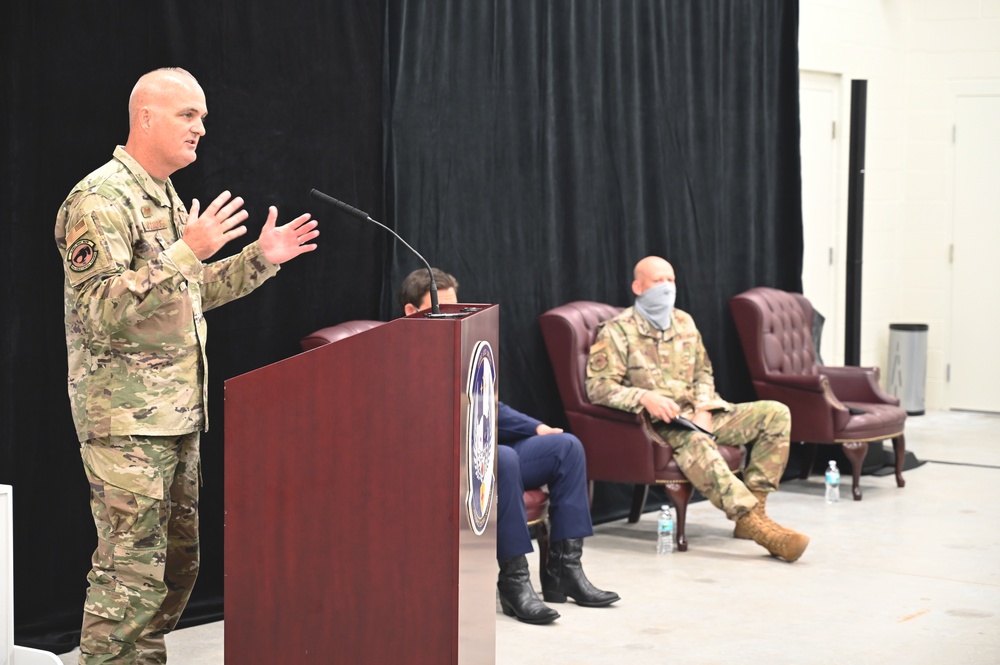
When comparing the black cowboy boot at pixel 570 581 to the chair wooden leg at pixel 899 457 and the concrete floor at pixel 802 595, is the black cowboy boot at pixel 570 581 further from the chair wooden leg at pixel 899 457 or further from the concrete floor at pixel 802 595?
the chair wooden leg at pixel 899 457

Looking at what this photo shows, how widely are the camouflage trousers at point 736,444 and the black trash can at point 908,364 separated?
391cm

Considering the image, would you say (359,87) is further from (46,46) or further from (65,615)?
(65,615)

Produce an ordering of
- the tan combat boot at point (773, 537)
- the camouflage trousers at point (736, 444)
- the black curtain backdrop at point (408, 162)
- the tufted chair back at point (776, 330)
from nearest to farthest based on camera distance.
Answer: the black curtain backdrop at point (408, 162) < the tan combat boot at point (773, 537) < the camouflage trousers at point (736, 444) < the tufted chair back at point (776, 330)

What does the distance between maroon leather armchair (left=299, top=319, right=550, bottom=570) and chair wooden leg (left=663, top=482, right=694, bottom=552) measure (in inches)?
36.0

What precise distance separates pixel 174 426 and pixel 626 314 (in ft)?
9.47

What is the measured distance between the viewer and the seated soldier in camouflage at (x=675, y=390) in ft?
16.9

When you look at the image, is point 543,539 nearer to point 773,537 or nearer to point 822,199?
point 773,537

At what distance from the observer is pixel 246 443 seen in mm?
2516

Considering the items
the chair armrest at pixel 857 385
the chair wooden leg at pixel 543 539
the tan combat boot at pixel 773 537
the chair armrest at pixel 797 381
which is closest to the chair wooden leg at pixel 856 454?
the chair armrest at pixel 797 381

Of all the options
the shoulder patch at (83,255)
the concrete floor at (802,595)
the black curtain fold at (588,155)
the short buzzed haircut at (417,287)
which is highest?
the black curtain fold at (588,155)

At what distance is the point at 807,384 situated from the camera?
6242 millimetres

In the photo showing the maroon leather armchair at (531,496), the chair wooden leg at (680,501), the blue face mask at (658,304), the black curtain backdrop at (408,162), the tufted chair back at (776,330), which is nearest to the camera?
the black curtain backdrop at (408,162)

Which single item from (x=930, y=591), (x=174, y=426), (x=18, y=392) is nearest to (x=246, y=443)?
(x=174, y=426)

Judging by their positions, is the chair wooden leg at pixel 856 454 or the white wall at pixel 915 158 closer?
the chair wooden leg at pixel 856 454
